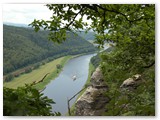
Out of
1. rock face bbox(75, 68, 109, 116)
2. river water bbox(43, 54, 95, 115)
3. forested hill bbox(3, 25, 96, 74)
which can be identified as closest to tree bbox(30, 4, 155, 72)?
forested hill bbox(3, 25, 96, 74)

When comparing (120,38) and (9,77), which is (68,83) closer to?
(9,77)

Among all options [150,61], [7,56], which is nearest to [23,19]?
[7,56]

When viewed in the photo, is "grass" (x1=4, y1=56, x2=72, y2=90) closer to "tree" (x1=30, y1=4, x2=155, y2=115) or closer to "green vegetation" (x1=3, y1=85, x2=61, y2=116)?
"tree" (x1=30, y1=4, x2=155, y2=115)

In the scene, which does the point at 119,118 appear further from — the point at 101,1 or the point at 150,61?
the point at 101,1

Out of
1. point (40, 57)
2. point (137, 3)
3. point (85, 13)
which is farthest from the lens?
point (40, 57)

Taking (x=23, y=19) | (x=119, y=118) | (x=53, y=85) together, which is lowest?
(x=119, y=118)
